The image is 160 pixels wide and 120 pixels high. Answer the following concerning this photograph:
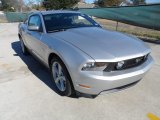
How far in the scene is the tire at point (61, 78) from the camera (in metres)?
3.58

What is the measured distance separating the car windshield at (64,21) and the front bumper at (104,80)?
1.74 meters

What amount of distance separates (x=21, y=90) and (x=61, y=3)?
3511cm

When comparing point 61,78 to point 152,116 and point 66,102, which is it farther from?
point 152,116

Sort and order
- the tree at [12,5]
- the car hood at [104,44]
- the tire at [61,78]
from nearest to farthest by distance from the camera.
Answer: the car hood at [104,44] < the tire at [61,78] < the tree at [12,5]

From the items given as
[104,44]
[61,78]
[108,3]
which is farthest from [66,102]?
[108,3]

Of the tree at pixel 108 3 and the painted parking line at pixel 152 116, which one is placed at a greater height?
the tree at pixel 108 3

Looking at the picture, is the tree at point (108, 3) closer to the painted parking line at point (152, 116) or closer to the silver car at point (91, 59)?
the silver car at point (91, 59)

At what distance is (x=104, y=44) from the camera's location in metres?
3.65

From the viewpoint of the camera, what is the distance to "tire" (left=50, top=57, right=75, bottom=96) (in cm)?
358

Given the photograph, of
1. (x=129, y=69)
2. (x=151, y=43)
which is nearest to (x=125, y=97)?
(x=129, y=69)

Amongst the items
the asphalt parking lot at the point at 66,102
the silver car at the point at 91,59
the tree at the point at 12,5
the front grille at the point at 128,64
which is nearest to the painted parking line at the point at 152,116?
the asphalt parking lot at the point at 66,102

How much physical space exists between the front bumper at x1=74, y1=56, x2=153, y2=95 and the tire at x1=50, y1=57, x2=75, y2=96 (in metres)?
0.25

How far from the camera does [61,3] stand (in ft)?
124

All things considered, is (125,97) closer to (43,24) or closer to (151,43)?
(43,24)
